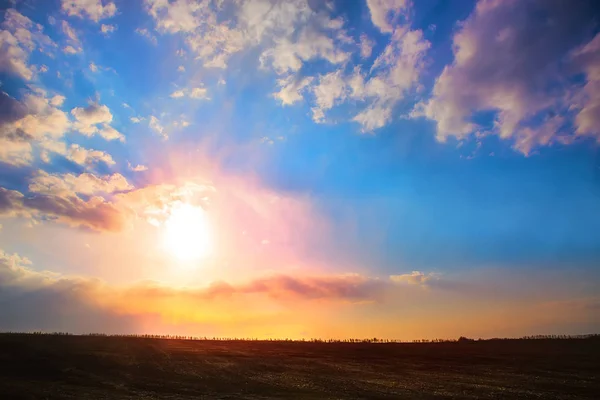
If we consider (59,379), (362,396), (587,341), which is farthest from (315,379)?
(587,341)

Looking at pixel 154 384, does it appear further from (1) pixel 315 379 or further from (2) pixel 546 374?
(2) pixel 546 374

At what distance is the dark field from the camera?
3491 cm

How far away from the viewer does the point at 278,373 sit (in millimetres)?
45750

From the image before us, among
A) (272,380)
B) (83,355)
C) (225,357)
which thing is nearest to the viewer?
(272,380)

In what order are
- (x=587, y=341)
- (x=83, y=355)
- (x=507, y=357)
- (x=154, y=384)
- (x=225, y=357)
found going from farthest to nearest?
(x=587, y=341) → (x=507, y=357) → (x=225, y=357) → (x=83, y=355) → (x=154, y=384)

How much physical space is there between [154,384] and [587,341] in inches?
3310

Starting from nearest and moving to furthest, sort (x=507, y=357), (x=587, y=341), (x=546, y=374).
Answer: (x=546, y=374) → (x=507, y=357) → (x=587, y=341)

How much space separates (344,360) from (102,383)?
110 feet

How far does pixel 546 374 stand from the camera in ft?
154

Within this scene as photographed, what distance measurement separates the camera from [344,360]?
2313 inches

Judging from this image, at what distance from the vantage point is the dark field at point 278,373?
115 feet

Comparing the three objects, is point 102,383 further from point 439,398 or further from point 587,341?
point 587,341

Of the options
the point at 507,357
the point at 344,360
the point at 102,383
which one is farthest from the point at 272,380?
the point at 507,357

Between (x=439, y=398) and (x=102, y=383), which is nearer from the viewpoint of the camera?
(x=439, y=398)
